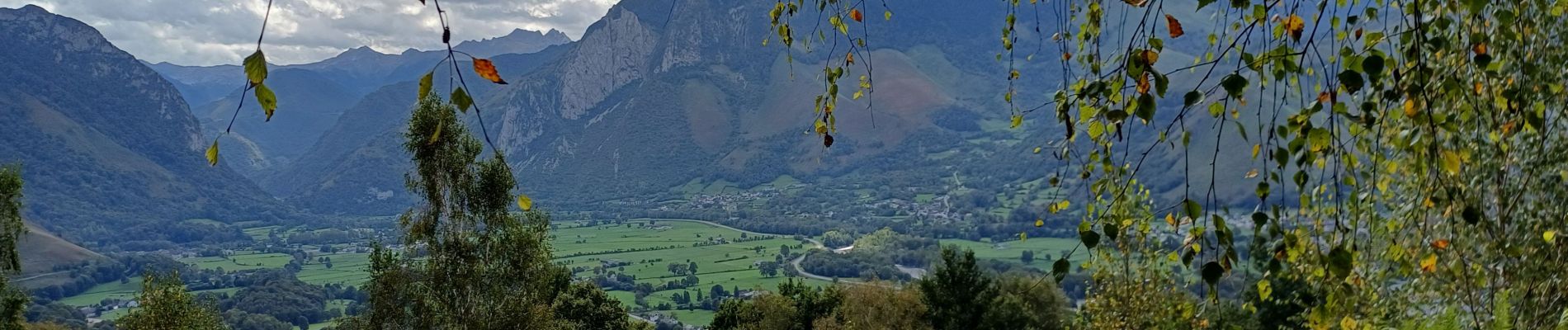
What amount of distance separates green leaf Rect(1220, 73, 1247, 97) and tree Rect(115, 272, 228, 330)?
17750mm

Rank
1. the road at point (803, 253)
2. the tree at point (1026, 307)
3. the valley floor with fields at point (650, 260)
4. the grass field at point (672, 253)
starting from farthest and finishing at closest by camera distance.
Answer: the road at point (803, 253) < the grass field at point (672, 253) < the valley floor with fields at point (650, 260) < the tree at point (1026, 307)

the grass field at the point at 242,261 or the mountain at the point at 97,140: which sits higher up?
the mountain at the point at 97,140

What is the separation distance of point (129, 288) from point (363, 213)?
9502 cm

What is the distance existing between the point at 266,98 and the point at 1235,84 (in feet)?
5.09

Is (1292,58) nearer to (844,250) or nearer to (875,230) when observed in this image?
(844,250)

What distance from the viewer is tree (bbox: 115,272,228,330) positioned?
15359 millimetres

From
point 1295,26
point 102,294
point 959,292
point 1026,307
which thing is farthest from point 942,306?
point 102,294

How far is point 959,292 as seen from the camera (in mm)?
22391

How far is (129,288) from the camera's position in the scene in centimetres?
9675

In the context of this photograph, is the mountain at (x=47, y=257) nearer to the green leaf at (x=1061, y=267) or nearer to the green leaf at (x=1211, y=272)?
the green leaf at (x=1061, y=267)

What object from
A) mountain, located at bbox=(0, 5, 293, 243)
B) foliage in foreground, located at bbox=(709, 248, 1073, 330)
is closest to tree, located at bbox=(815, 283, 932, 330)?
foliage in foreground, located at bbox=(709, 248, 1073, 330)

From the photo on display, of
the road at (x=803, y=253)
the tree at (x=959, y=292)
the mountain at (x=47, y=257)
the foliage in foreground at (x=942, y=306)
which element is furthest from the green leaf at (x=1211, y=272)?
the mountain at (x=47, y=257)

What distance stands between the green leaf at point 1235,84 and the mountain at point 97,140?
170m

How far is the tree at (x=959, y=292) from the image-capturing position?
22.3 metres
